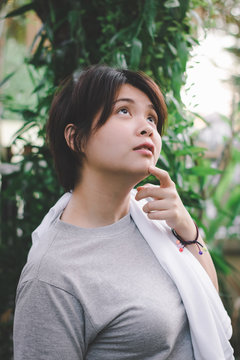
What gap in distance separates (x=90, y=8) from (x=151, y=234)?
100 cm

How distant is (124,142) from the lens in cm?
75

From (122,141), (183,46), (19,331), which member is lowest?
(19,331)

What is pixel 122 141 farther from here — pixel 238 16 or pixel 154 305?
pixel 238 16

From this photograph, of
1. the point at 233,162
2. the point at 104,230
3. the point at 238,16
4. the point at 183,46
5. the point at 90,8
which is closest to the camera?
the point at 104,230

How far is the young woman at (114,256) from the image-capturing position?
684mm

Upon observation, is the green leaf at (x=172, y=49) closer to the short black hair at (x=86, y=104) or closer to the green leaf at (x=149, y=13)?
the green leaf at (x=149, y=13)

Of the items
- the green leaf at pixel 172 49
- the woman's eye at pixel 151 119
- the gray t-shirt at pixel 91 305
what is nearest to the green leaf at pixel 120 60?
the green leaf at pixel 172 49

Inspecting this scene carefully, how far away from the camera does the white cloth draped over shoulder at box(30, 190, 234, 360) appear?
0.79m

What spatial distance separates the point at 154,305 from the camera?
2.38 feet

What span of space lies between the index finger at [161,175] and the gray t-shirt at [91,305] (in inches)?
7.7

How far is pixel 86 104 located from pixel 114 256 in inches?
14.8

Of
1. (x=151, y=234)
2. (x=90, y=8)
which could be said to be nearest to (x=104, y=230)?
(x=151, y=234)

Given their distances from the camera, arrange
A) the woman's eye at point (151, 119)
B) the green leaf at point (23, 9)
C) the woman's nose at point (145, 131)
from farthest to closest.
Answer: the green leaf at point (23, 9) < the woman's eye at point (151, 119) < the woman's nose at point (145, 131)

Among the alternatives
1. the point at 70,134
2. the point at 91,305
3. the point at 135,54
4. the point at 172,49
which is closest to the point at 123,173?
the point at 70,134
